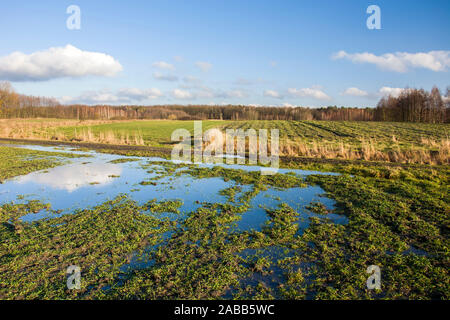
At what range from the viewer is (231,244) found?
18.5ft

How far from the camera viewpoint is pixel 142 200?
335 inches

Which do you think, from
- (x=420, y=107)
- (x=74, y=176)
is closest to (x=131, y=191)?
(x=74, y=176)

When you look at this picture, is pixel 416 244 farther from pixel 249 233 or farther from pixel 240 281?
pixel 240 281

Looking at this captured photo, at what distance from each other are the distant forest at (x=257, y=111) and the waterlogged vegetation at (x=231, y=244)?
67.4 m

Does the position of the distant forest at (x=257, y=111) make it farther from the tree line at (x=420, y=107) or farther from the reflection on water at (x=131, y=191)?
the reflection on water at (x=131, y=191)

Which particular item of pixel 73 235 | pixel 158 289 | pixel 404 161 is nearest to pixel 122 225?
pixel 73 235

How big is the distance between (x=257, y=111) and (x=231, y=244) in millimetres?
130518

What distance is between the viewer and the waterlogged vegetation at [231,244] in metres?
4.20

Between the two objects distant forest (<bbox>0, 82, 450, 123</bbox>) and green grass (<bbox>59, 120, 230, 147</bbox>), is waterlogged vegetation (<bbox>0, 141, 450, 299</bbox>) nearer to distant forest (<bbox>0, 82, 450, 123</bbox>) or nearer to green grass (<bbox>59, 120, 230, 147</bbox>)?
green grass (<bbox>59, 120, 230, 147</bbox>)

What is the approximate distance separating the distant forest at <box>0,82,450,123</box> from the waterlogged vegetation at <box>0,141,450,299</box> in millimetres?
67389

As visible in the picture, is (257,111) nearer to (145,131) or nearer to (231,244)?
(145,131)

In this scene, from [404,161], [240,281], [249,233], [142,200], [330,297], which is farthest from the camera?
[404,161]

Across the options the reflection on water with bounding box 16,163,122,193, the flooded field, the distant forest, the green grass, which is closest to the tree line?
the distant forest

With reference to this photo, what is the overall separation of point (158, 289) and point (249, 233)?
2.71 meters
